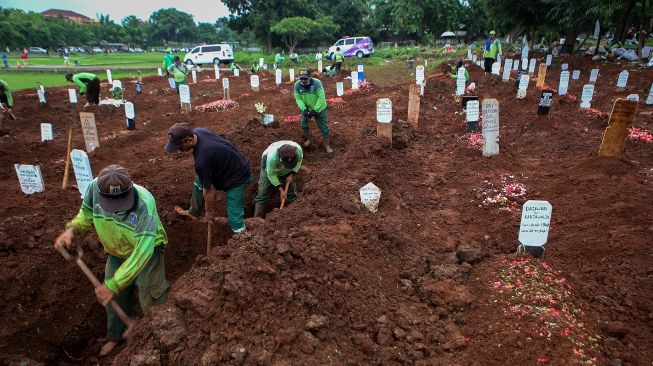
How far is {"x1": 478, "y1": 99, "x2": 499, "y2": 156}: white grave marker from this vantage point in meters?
6.54

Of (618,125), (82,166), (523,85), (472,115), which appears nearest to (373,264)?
(82,166)

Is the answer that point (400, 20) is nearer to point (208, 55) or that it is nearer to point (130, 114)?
point (208, 55)

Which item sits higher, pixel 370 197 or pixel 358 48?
pixel 358 48

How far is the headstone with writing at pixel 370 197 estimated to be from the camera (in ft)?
15.5

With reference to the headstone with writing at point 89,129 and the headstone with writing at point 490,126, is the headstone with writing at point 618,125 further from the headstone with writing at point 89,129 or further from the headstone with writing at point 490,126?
the headstone with writing at point 89,129

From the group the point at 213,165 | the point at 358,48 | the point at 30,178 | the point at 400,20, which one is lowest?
the point at 30,178

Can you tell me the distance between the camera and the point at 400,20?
137 ft

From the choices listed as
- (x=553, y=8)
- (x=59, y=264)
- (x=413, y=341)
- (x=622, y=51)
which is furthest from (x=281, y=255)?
(x=553, y=8)

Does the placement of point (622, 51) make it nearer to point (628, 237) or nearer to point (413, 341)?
point (628, 237)

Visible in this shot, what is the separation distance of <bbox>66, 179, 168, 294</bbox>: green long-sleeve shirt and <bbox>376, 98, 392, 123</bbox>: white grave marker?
4.61m

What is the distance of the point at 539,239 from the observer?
135 inches

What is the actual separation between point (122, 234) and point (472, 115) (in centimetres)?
708

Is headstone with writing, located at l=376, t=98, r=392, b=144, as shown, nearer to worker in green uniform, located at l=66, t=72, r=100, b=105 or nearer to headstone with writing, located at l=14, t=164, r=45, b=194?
headstone with writing, located at l=14, t=164, r=45, b=194

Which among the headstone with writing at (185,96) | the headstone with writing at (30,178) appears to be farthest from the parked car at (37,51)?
the headstone with writing at (30,178)
